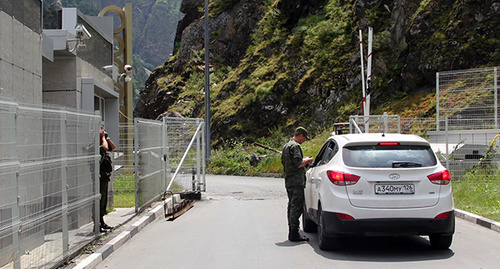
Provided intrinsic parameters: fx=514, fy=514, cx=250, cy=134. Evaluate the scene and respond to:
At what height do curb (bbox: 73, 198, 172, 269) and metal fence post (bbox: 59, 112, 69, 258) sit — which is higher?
metal fence post (bbox: 59, 112, 69, 258)

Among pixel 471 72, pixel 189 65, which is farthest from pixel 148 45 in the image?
pixel 471 72

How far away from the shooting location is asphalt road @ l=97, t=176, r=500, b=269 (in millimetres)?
6863

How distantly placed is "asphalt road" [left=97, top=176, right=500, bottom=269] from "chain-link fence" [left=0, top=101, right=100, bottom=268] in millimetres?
777

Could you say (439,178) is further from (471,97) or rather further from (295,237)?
(471,97)

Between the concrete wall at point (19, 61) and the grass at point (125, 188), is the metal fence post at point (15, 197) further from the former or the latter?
the grass at point (125, 188)

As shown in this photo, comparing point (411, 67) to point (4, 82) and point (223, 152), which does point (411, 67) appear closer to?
point (223, 152)

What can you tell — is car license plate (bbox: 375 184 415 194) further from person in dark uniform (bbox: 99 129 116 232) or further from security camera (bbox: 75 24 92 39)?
security camera (bbox: 75 24 92 39)

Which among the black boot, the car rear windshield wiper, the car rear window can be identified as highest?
the car rear window

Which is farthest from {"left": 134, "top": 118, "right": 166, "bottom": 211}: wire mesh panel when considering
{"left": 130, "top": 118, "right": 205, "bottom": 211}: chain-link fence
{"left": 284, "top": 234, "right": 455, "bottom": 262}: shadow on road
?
{"left": 284, "top": 234, "right": 455, "bottom": 262}: shadow on road

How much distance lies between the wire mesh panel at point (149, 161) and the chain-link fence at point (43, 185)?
2.78m

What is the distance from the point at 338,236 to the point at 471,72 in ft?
39.1

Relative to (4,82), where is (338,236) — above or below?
below

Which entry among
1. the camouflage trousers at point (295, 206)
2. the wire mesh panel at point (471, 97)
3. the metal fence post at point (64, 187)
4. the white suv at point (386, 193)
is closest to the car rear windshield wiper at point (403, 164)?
the white suv at point (386, 193)

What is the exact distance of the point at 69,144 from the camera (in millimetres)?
7332
